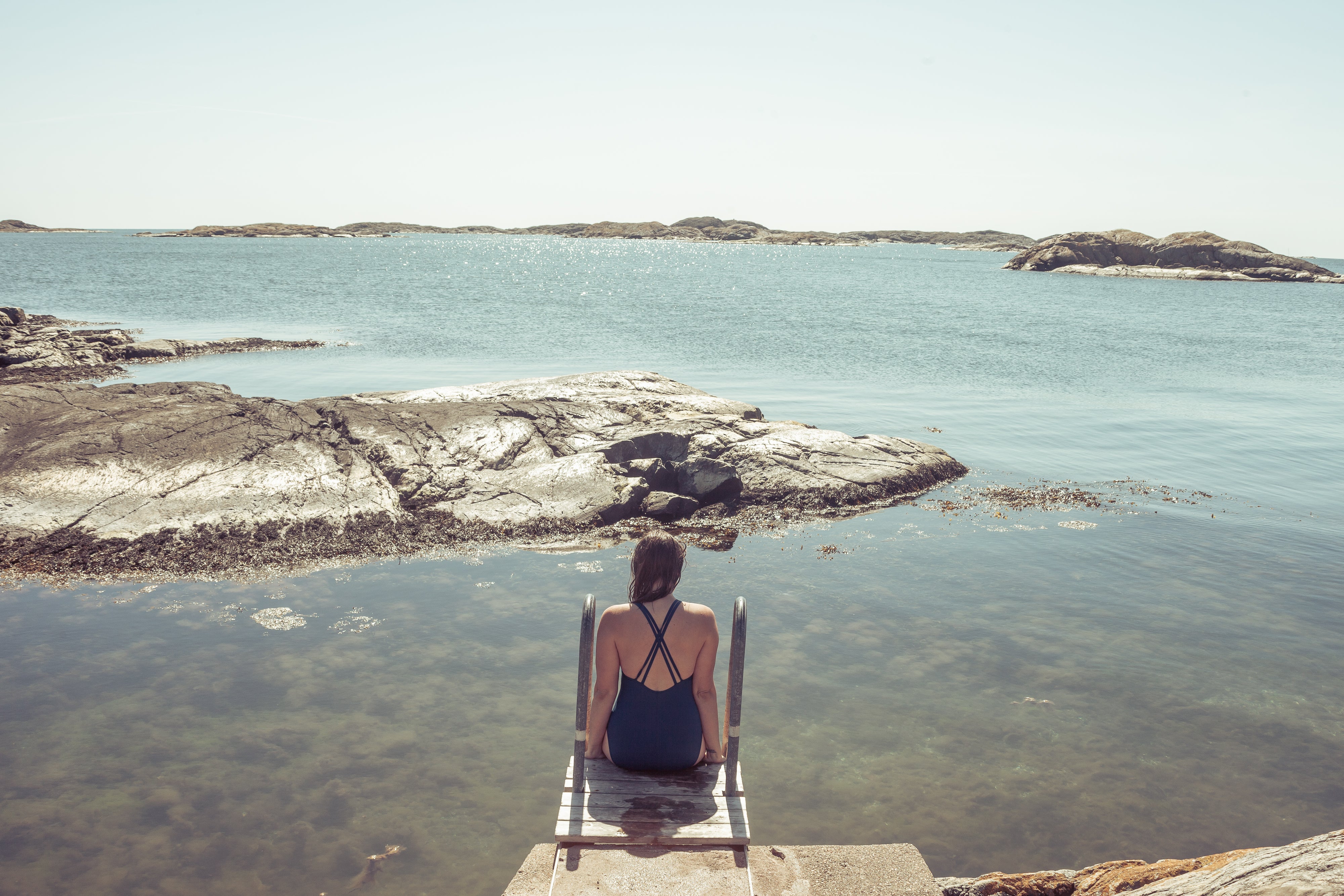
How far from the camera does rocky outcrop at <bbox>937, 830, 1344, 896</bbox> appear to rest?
3121 mm

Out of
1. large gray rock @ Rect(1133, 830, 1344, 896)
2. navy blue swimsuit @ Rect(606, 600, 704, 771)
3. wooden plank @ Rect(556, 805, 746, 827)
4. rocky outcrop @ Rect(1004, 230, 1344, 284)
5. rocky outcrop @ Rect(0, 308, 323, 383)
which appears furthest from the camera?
rocky outcrop @ Rect(1004, 230, 1344, 284)

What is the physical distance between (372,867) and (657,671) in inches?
121

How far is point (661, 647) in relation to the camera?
482cm

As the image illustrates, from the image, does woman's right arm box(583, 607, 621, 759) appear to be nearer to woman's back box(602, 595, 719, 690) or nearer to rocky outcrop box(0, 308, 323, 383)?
woman's back box(602, 595, 719, 690)

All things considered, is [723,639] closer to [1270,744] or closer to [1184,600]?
[1270,744]

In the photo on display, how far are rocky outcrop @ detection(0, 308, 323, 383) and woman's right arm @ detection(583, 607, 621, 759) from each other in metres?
24.9

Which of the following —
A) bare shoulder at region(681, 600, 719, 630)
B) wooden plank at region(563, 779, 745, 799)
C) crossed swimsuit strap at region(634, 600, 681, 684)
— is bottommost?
wooden plank at region(563, 779, 745, 799)

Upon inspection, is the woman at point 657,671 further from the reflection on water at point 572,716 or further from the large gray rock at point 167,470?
the large gray rock at point 167,470

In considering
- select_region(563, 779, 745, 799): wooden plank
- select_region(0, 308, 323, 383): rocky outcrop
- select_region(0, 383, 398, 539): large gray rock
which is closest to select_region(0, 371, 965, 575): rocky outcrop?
select_region(0, 383, 398, 539): large gray rock

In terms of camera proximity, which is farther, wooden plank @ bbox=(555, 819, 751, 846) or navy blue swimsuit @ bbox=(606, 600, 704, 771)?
navy blue swimsuit @ bbox=(606, 600, 704, 771)

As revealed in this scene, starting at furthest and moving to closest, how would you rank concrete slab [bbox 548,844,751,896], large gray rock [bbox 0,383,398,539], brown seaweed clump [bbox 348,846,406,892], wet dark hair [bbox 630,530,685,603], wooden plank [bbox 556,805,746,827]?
large gray rock [bbox 0,383,398,539]
brown seaweed clump [bbox 348,846,406,892]
wet dark hair [bbox 630,530,685,603]
wooden plank [bbox 556,805,746,827]
concrete slab [bbox 548,844,751,896]

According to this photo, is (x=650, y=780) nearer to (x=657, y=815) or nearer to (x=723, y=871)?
(x=657, y=815)

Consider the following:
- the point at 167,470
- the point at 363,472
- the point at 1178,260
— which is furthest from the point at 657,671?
the point at 1178,260

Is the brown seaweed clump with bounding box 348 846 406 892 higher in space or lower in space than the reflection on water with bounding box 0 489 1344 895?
lower
